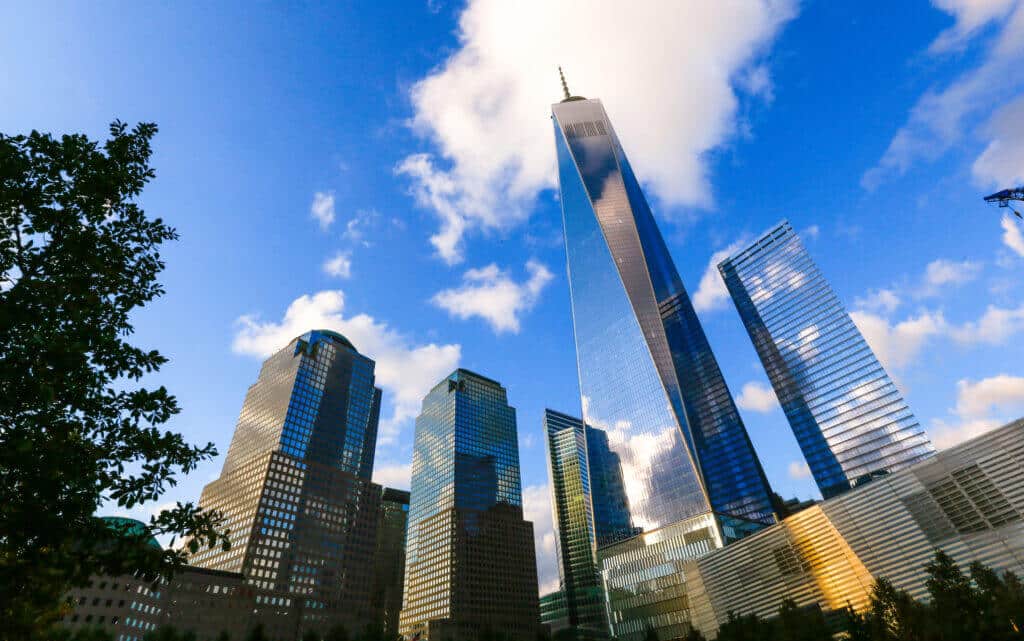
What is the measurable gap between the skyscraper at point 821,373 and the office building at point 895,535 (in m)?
80.7

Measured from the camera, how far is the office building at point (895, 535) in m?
63.2

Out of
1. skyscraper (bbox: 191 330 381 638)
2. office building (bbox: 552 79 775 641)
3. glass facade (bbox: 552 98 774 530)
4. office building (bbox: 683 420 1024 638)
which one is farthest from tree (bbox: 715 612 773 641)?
skyscraper (bbox: 191 330 381 638)

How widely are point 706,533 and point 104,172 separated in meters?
160

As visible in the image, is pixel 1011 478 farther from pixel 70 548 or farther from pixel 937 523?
pixel 70 548

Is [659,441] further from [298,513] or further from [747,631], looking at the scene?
[298,513]

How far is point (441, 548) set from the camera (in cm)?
19962

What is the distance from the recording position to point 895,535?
7262cm

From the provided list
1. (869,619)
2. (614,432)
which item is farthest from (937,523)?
(614,432)

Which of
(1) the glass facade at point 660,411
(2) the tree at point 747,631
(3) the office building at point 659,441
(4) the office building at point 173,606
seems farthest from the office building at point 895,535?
(4) the office building at point 173,606

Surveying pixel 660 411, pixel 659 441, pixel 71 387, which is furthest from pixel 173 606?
pixel 71 387

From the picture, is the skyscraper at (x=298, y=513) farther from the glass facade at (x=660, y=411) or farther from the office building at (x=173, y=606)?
the glass facade at (x=660, y=411)

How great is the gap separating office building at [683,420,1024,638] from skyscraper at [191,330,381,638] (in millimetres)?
125157

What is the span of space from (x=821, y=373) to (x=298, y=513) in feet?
600

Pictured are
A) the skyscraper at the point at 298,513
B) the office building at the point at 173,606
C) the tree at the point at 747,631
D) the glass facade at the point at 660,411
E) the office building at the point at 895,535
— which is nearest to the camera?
the tree at the point at 747,631
